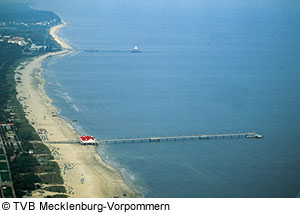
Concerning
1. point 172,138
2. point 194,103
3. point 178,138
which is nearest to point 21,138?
point 172,138

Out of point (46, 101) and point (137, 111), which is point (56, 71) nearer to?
point (46, 101)

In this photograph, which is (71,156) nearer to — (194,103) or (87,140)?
(87,140)

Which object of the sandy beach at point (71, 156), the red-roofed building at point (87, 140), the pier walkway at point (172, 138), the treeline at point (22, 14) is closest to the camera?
the sandy beach at point (71, 156)

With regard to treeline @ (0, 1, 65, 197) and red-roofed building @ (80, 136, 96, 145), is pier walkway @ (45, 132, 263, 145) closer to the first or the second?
red-roofed building @ (80, 136, 96, 145)

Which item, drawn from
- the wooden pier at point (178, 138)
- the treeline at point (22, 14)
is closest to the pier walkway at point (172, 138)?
the wooden pier at point (178, 138)

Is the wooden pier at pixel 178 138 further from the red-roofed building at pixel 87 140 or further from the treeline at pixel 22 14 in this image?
the treeline at pixel 22 14

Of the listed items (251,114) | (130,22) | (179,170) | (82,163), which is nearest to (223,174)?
(179,170)

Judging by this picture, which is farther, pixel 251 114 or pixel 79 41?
pixel 79 41

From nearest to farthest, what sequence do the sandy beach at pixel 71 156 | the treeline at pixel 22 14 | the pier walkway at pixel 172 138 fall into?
the sandy beach at pixel 71 156, the pier walkway at pixel 172 138, the treeline at pixel 22 14
